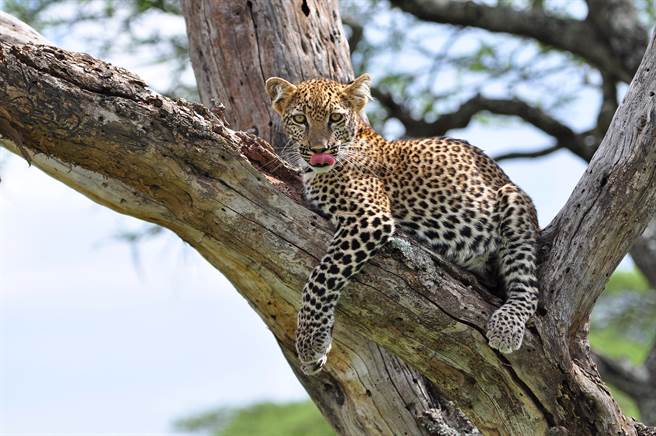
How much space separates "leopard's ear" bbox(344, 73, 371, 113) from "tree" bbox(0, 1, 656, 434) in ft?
2.35

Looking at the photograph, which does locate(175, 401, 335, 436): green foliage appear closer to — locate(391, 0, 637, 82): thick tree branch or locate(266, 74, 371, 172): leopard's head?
locate(391, 0, 637, 82): thick tree branch

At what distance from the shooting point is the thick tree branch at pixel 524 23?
39.1ft

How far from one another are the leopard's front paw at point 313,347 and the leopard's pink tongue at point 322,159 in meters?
1.11

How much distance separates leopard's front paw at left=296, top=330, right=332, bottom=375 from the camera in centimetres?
646

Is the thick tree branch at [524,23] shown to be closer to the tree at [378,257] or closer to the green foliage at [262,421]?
the tree at [378,257]

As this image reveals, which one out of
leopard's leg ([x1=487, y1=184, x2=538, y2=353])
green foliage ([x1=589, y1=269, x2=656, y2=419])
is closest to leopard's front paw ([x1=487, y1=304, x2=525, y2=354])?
leopard's leg ([x1=487, y1=184, x2=538, y2=353])

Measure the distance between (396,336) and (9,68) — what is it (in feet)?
8.96

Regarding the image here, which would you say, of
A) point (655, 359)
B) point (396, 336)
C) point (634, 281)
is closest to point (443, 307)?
point (396, 336)

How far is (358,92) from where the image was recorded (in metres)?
7.27

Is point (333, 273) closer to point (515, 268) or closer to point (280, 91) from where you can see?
point (515, 268)

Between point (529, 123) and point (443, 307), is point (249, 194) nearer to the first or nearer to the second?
point (443, 307)

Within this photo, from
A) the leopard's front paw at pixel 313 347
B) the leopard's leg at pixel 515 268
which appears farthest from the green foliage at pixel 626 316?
the leopard's front paw at pixel 313 347

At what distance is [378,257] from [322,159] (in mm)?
825

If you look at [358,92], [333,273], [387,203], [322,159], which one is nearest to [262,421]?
[358,92]
